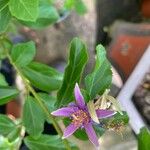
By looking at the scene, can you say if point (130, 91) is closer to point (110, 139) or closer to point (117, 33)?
point (110, 139)

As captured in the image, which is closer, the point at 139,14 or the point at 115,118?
the point at 115,118

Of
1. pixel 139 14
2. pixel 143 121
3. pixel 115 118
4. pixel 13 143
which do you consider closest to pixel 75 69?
pixel 115 118

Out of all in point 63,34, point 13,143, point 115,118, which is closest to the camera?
point 115,118

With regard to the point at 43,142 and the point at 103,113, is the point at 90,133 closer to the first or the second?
the point at 103,113

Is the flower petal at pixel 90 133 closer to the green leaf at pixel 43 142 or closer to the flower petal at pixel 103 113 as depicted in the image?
the flower petal at pixel 103 113

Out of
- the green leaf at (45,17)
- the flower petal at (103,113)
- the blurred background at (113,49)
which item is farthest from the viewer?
the blurred background at (113,49)

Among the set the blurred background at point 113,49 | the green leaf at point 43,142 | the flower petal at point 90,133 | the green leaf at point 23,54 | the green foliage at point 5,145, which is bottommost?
the blurred background at point 113,49

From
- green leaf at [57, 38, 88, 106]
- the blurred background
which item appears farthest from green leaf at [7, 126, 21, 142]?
the blurred background

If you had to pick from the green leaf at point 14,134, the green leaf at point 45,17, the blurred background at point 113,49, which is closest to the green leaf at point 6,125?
the green leaf at point 14,134

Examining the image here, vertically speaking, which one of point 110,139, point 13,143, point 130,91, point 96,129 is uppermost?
point 96,129
